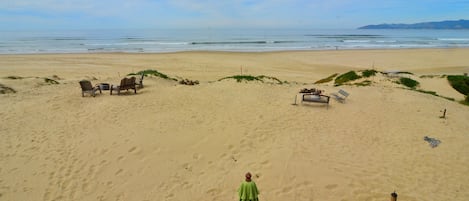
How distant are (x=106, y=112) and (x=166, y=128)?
2.71 metres

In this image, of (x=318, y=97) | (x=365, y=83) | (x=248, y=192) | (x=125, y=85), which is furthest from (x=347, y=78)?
(x=248, y=192)

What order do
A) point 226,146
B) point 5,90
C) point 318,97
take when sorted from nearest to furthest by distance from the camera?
1. point 226,146
2. point 318,97
3. point 5,90

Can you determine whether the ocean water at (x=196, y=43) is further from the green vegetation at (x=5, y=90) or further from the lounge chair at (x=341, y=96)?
the lounge chair at (x=341, y=96)

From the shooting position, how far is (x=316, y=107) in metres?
11.7

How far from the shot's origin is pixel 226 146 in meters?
8.45

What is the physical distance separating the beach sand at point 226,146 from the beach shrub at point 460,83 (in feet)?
17.2

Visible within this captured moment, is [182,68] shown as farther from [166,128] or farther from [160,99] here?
[166,128]

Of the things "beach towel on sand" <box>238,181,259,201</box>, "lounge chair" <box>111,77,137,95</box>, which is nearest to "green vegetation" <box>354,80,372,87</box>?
"lounge chair" <box>111,77,137,95</box>

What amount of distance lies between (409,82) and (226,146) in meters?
13.7

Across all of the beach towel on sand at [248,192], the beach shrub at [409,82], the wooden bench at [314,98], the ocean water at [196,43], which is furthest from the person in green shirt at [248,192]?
the ocean water at [196,43]

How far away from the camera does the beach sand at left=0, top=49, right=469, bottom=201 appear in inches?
266

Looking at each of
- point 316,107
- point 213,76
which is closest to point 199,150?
point 316,107

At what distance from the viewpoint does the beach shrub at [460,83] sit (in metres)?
17.2

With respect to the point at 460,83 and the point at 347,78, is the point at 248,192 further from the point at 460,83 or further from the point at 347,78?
the point at 460,83
